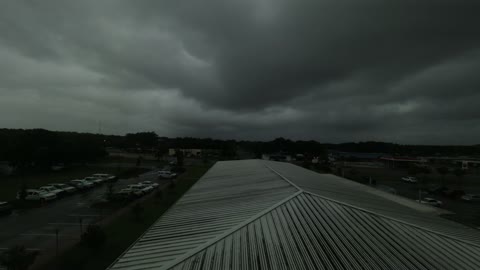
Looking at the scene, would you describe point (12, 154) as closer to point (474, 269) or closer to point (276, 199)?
point (276, 199)

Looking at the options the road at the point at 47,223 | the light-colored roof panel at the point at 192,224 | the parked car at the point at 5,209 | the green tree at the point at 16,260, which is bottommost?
the road at the point at 47,223

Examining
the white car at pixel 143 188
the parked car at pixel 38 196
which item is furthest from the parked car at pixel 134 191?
the parked car at pixel 38 196

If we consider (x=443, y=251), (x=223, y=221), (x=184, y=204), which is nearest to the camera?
(x=443, y=251)

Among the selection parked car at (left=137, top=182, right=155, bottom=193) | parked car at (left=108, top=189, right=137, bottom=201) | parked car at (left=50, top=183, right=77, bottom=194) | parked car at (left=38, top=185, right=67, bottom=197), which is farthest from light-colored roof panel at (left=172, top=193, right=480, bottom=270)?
parked car at (left=50, top=183, right=77, bottom=194)

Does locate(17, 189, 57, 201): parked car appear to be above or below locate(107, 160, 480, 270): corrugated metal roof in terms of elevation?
below

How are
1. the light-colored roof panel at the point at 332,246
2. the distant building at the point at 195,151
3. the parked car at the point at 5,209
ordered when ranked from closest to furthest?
the light-colored roof panel at the point at 332,246, the parked car at the point at 5,209, the distant building at the point at 195,151

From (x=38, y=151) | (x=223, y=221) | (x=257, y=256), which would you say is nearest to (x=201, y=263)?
(x=257, y=256)

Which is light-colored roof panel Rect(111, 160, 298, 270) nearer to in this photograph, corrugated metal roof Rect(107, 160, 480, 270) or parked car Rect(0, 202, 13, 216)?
corrugated metal roof Rect(107, 160, 480, 270)

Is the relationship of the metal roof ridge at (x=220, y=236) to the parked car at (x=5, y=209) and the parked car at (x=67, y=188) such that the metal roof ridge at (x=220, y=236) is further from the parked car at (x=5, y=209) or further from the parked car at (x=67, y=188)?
the parked car at (x=67, y=188)
